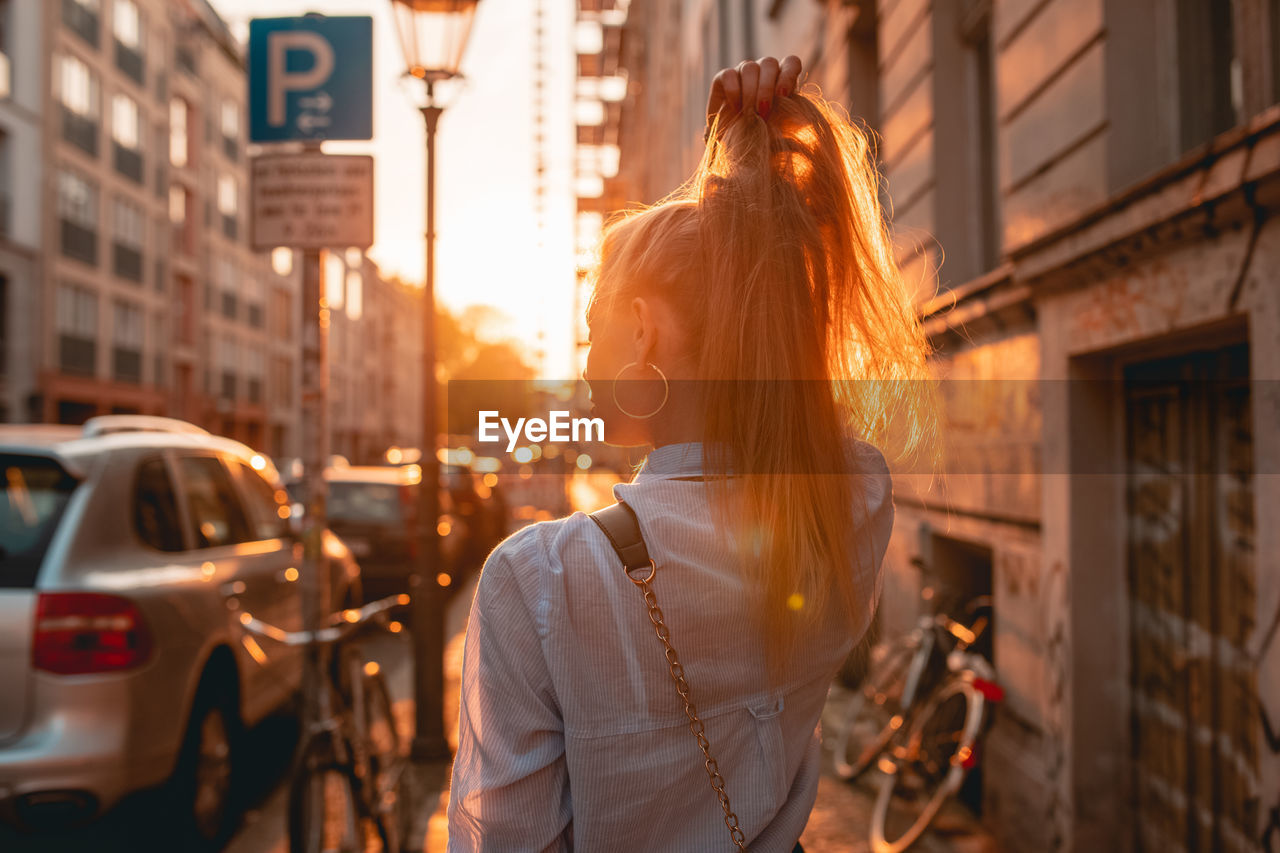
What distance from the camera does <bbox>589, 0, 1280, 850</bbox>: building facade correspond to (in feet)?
9.94

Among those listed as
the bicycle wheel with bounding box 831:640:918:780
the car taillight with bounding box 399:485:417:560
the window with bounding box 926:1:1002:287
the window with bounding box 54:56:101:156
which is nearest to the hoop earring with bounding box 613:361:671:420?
the bicycle wheel with bounding box 831:640:918:780

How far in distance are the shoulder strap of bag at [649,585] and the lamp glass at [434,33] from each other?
517 centimetres

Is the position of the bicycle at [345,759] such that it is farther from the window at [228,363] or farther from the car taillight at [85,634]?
the window at [228,363]

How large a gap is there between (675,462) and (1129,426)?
337 centimetres

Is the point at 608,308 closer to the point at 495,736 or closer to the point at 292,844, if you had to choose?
the point at 495,736

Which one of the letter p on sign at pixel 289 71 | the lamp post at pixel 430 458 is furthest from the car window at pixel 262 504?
the letter p on sign at pixel 289 71

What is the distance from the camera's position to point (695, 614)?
127cm

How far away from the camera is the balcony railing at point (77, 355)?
30438 millimetres

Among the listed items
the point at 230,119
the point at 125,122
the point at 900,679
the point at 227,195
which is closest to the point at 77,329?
the point at 125,122

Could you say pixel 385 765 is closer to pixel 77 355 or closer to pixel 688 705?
pixel 688 705

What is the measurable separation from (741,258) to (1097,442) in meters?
3.34

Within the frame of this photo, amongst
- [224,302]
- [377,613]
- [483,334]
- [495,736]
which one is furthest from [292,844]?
[483,334]

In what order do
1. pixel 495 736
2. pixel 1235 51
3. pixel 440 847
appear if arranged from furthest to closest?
pixel 440 847 < pixel 1235 51 < pixel 495 736

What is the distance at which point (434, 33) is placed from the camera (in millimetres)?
5934
